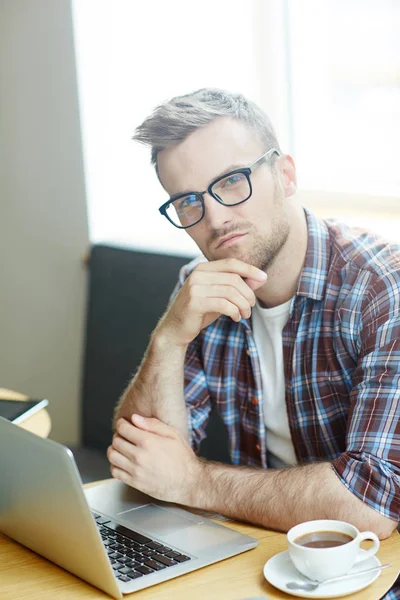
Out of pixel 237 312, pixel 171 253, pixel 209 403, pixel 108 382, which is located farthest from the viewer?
pixel 108 382

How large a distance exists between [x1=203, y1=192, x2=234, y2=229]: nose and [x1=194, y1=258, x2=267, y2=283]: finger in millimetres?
66

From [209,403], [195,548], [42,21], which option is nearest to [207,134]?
[209,403]

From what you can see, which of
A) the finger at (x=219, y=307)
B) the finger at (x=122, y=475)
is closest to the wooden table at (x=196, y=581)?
the finger at (x=122, y=475)

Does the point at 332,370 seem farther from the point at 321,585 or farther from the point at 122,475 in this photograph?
the point at 321,585

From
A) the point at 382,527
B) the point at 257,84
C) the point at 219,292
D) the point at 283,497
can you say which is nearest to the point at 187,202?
the point at 219,292

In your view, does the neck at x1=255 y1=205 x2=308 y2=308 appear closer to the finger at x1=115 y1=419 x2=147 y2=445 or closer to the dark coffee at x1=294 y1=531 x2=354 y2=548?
the finger at x1=115 y1=419 x2=147 y2=445

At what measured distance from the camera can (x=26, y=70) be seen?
307 cm

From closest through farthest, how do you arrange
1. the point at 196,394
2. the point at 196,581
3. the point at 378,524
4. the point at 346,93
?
the point at 196,581, the point at 378,524, the point at 196,394, the point at 346,93

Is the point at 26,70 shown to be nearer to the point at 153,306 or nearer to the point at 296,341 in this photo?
the point at 153,306

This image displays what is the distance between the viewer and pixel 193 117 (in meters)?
1.57

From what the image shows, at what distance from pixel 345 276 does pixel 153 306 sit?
1058 mm

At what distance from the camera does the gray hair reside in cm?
157

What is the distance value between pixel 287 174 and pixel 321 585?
0.83 metres

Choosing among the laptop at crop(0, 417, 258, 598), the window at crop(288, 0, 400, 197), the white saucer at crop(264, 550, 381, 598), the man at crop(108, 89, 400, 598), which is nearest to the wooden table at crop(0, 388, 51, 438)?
the man at crop(108, 89, 400, 598)
